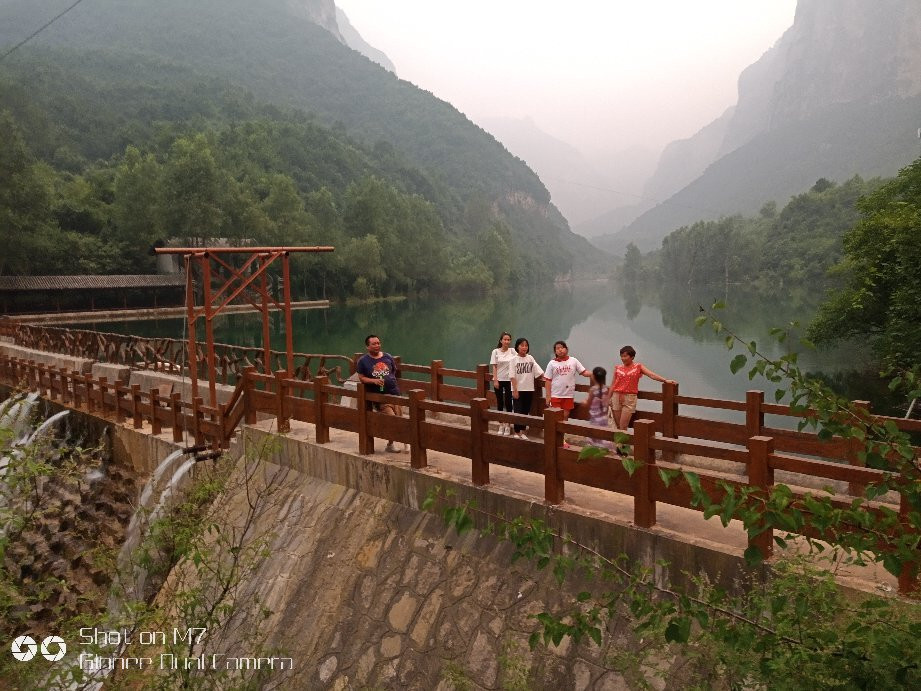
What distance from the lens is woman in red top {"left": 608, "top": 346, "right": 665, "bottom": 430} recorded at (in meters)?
7.24

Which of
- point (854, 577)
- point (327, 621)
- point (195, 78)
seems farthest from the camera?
point (195, 78)

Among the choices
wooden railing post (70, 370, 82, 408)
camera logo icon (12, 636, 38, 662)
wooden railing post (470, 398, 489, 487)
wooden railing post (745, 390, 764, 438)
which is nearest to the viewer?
camera logo icon (12, 636, 38, 662)

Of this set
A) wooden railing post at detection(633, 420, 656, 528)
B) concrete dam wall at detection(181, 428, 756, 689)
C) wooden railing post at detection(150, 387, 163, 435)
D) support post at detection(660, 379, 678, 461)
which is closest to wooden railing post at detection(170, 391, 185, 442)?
wooden railing post at detection(150, 387, 163, 435)

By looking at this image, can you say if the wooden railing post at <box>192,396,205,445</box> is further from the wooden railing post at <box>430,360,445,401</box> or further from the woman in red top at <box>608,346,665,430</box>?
the woman in red top at <box>608,346,665,430</box>

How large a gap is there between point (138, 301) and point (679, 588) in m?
55.4

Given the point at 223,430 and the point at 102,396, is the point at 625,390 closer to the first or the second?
the point at 223,430

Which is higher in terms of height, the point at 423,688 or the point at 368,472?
the point at 368,472

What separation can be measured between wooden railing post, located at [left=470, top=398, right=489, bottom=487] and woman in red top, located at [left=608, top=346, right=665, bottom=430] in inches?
75.4

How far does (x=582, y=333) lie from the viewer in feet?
156

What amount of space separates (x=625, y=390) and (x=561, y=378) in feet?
2.50

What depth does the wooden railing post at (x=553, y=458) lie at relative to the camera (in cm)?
536

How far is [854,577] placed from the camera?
155 inches

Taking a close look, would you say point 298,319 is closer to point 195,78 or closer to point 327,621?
point 327,621

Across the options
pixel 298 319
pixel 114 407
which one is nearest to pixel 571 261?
pixel 298 319
